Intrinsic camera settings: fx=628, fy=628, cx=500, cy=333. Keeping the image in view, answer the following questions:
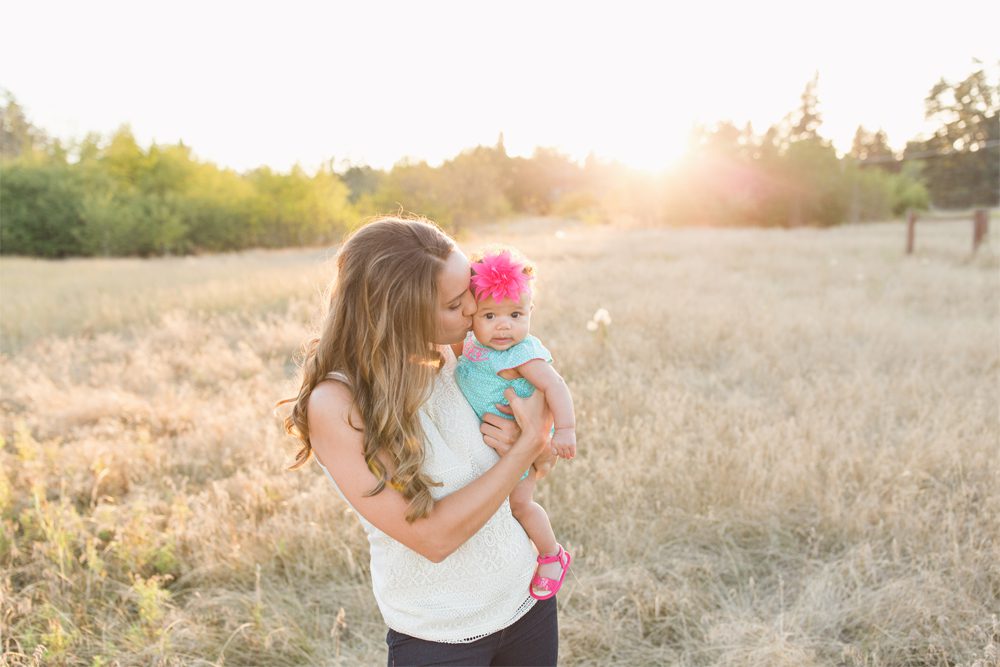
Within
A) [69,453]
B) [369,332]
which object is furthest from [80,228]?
[369,332]

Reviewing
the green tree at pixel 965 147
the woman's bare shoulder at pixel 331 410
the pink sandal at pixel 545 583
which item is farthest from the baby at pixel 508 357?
the green tree at pixel 965 147

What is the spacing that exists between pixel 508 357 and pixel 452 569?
0.56m

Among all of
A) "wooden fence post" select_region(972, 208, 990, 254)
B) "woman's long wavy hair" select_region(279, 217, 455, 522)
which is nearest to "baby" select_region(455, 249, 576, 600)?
"woman's long wavy hair" select_region(279, 217, 455, 522)

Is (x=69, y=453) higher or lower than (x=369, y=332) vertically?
lower

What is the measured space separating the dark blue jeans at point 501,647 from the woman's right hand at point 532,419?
50cm

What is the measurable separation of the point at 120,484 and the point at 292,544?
165 centimetres

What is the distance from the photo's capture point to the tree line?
27641mm

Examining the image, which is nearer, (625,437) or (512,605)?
(512,605)

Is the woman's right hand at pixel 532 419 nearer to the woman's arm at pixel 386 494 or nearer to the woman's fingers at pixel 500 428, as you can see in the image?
the woman's fingers at pixel 500 428

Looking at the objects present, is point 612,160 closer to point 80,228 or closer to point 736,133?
point 736,133

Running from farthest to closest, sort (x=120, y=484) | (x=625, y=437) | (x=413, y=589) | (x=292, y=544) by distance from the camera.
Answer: (x=625, y=437), (x=120, y=484), (x=292, y=544), (x=413, y=589)

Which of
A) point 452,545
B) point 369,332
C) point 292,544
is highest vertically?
point 369,332

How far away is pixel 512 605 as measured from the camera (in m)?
1.67

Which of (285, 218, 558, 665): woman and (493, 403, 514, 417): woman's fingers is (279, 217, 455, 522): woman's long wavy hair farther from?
(493, 403, 514, 417): woman's fingers
